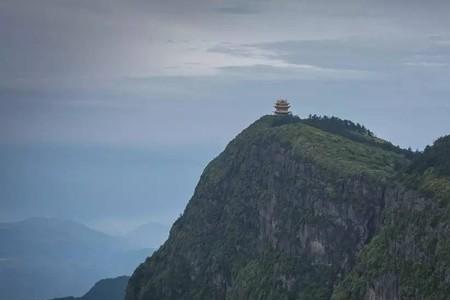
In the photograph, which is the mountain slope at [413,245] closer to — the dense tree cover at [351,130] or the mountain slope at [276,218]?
the mountain slope at [276,218]

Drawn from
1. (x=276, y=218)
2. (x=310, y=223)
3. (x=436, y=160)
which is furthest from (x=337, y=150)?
(x=436, y=160)

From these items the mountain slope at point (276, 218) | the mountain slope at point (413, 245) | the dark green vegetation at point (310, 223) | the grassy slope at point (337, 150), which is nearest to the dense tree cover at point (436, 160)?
the mountain slope at point (413, 245)

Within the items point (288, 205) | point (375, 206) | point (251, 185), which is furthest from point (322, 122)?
point (375, 206)

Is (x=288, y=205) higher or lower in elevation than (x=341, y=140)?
lower

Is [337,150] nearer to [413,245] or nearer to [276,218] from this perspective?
[276,218]

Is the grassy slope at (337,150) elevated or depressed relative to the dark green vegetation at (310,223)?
elevated

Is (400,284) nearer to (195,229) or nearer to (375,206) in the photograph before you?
(375,206)
